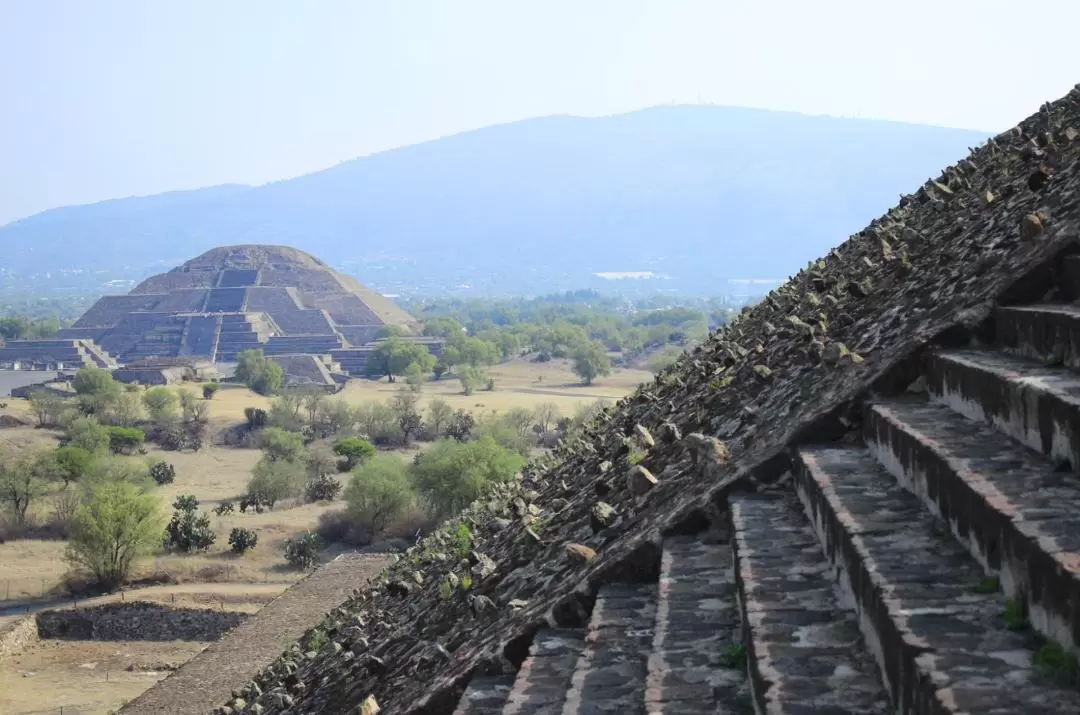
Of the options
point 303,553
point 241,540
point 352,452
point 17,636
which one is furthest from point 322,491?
point 17,636

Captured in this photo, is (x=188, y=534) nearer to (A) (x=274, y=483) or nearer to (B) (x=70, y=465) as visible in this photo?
(A) (x=274, y=483)

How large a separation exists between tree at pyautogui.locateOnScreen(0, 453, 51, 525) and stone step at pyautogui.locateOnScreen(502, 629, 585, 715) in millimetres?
38504

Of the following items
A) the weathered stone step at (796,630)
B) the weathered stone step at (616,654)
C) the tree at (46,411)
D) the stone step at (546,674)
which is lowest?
the tree at (46,411)

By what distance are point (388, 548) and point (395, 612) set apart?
27415 millimetres

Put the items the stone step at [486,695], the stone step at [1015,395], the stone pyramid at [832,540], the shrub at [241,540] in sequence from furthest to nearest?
the shrub at [241,540]
the stone step at [486,695]
the stone step at [1015,395]
the stone pyramid at [832,540]

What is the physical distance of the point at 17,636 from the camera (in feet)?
88.5

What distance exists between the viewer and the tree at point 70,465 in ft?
141

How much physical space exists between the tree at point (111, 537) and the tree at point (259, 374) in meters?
48.0

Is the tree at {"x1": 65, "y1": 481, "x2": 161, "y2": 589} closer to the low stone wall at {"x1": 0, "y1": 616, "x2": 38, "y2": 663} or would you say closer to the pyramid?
the low stone wall at {"x1": 0, "y1": 616, "x2": 38, "y2": 663}

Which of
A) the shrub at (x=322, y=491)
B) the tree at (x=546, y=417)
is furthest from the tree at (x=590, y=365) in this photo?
the shrub at (x=322, y=491)

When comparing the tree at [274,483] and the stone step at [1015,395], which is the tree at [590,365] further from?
the stone step at [1015,395]

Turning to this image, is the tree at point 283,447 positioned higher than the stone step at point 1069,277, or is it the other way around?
the stone step at point 1069,277

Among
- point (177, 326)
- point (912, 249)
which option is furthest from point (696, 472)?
point (177, 326)

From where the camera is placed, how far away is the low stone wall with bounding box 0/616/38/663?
26.3 meters
